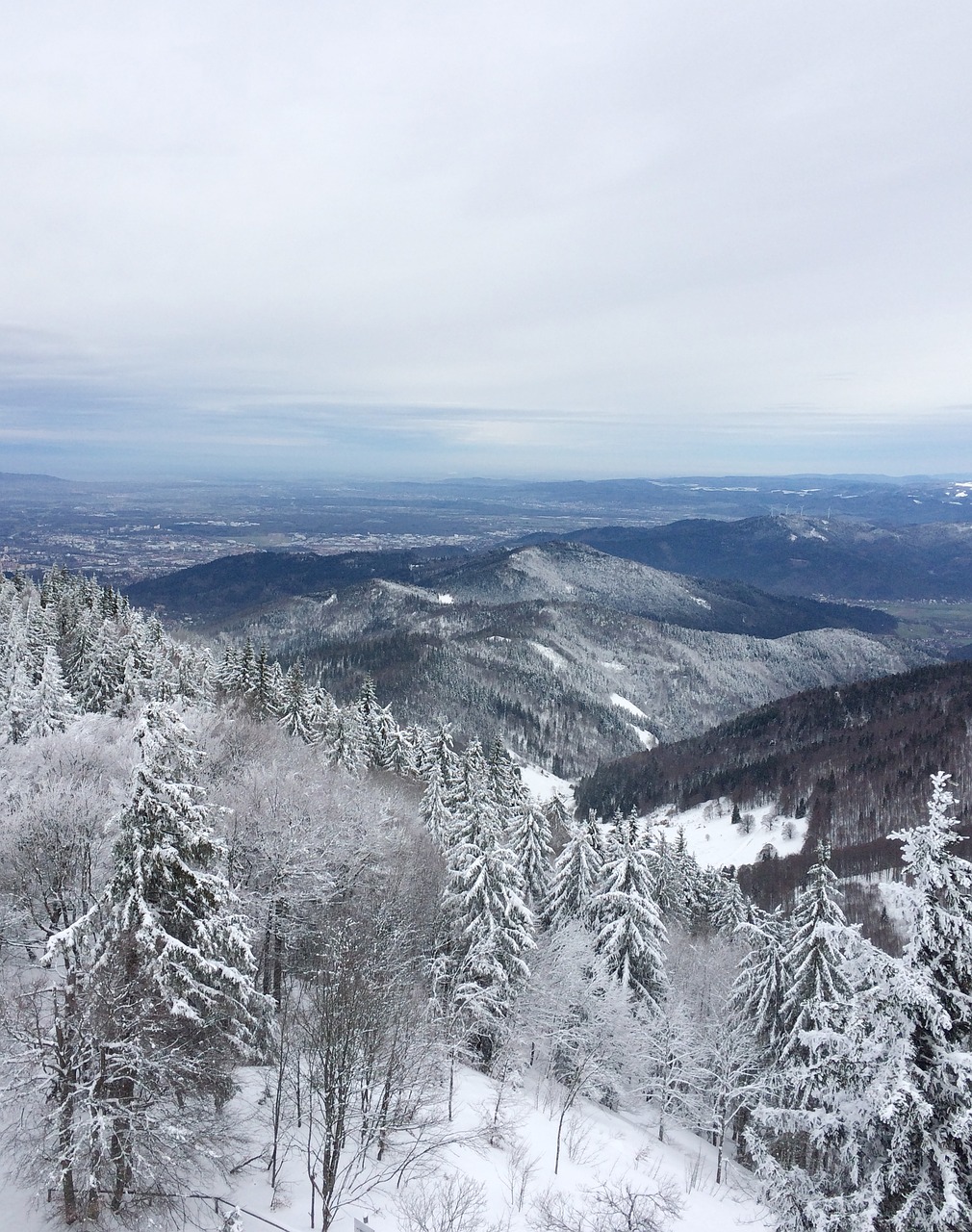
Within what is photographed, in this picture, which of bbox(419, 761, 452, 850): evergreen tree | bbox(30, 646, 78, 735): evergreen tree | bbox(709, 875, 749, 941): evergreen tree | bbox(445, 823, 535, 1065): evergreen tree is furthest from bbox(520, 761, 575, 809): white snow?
bbox(445, 823, 535, 1065): evergreen tree

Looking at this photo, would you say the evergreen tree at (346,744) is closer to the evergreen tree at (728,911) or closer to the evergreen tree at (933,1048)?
the evergreen tree at (728,911)

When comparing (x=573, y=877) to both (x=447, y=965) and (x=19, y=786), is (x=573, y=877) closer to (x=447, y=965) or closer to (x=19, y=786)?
(x=447, y=965)

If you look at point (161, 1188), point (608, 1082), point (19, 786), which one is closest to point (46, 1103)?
point (161, 1188)

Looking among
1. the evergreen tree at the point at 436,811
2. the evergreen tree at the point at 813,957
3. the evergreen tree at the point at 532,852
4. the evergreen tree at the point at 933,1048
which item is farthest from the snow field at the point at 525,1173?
the evergreen tree at the point at 436,811

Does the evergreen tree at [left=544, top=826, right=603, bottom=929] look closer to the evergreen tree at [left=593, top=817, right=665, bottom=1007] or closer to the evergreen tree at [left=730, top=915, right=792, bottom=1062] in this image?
the evergreen tree at [left=593, top=817, right=665, bottom=1007]

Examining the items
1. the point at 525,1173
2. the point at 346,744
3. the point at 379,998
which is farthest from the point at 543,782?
the point at 379,998
